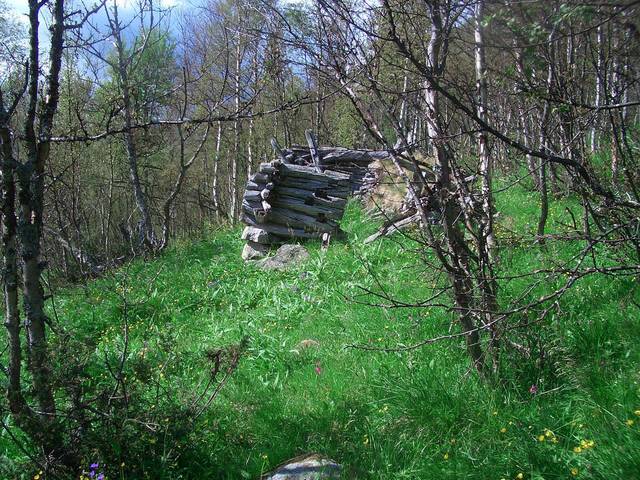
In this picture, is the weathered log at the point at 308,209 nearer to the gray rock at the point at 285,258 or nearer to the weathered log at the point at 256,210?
the weathered log at the point at 256,210

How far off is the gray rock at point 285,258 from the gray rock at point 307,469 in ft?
18.2

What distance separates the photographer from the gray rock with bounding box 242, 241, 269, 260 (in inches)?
391

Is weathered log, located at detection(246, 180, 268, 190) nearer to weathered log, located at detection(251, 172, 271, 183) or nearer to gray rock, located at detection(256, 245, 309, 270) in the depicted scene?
weathered log, located at detection(251, 172, 271, 183)

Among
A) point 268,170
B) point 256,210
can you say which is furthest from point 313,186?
point 256,210

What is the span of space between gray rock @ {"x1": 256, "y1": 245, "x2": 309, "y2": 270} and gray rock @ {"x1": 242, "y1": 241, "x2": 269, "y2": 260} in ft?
1.88

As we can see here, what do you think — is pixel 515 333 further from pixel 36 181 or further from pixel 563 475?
pixel 36 181

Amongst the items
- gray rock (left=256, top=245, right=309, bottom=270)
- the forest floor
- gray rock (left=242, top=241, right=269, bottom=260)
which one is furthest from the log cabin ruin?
the forest floor

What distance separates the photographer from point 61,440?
3.03m

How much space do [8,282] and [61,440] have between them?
905mm

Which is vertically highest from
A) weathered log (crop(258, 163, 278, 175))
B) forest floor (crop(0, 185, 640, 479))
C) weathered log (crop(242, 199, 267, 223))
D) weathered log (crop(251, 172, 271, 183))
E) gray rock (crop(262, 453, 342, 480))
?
weathered log (crop(258, 163, 278, 175))

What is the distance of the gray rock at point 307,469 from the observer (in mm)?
2924

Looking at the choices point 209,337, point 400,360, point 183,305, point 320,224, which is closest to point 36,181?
point 400,360

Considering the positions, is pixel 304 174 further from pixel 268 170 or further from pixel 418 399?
pixel 418 399

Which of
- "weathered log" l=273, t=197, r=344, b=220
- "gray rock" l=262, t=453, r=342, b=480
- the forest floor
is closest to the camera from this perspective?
the forest floor
